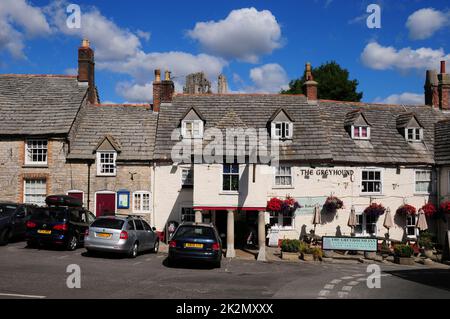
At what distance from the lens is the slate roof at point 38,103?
92.5 feet

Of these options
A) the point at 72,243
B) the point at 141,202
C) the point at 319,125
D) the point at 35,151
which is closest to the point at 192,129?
the point at 141,202

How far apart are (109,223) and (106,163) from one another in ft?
32.2

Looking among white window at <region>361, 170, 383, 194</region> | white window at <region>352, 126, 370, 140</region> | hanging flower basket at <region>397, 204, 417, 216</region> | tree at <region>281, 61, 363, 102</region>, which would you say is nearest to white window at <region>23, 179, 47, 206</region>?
white window at <region>361, 170, 383, 194</region>

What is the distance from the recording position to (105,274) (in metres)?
14.7

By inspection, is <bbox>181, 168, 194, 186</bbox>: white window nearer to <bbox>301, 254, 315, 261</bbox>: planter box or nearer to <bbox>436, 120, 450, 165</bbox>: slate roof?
<bbox>301, 254, 315, 261</bbox>: planter box

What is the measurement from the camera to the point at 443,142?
30016mm

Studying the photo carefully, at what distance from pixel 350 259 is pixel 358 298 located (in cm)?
1164

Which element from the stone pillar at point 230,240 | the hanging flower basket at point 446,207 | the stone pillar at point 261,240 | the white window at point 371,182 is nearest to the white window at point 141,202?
the stone pillar at point 230,240

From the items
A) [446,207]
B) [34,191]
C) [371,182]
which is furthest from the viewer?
[371,182]

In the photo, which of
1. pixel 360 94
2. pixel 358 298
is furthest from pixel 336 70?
pixel 358 298

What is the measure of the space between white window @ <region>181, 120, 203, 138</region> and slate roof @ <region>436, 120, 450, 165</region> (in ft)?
48.1

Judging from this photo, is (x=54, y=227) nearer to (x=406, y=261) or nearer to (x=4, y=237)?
(x=4, y=237)

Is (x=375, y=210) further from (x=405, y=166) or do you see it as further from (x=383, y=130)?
(x=383, y=130)

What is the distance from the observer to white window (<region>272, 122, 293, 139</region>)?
28578 millimetres
